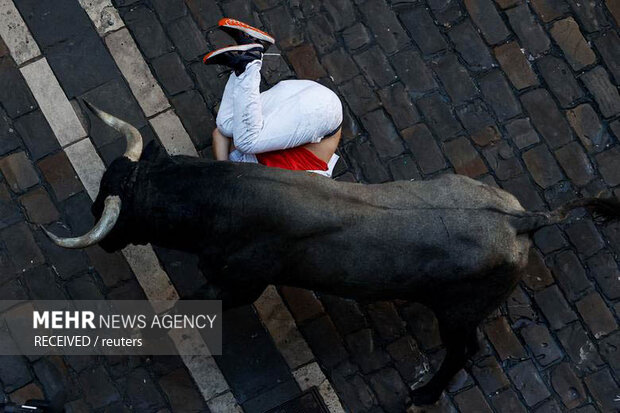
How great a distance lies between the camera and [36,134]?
7324 mm

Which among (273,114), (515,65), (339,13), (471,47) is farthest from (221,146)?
(515,65)

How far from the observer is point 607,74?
25.1 feet

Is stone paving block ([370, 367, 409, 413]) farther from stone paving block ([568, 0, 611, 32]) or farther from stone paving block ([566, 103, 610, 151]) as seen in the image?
stone paving block ([568, 0, 611, 32])

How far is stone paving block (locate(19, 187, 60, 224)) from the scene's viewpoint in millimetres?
7215

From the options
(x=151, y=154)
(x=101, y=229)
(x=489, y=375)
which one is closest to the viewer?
(x=101, y=229)

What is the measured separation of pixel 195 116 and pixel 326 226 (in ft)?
6.81

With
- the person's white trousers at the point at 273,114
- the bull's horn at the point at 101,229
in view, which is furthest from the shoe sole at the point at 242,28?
the bull's horn at the point at 101,229

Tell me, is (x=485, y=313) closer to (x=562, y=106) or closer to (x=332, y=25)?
(x=562, y=106)

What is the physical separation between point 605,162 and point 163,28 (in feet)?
12.4

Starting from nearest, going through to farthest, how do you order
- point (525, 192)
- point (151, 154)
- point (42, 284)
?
point (151, 154)
point (42, 284)
point (525, 192)

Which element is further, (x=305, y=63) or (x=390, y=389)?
(x=305, y=63)

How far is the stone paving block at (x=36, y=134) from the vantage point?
7309mm

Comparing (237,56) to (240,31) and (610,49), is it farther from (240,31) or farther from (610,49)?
(610,49)

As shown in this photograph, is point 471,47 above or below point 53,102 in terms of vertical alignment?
below
